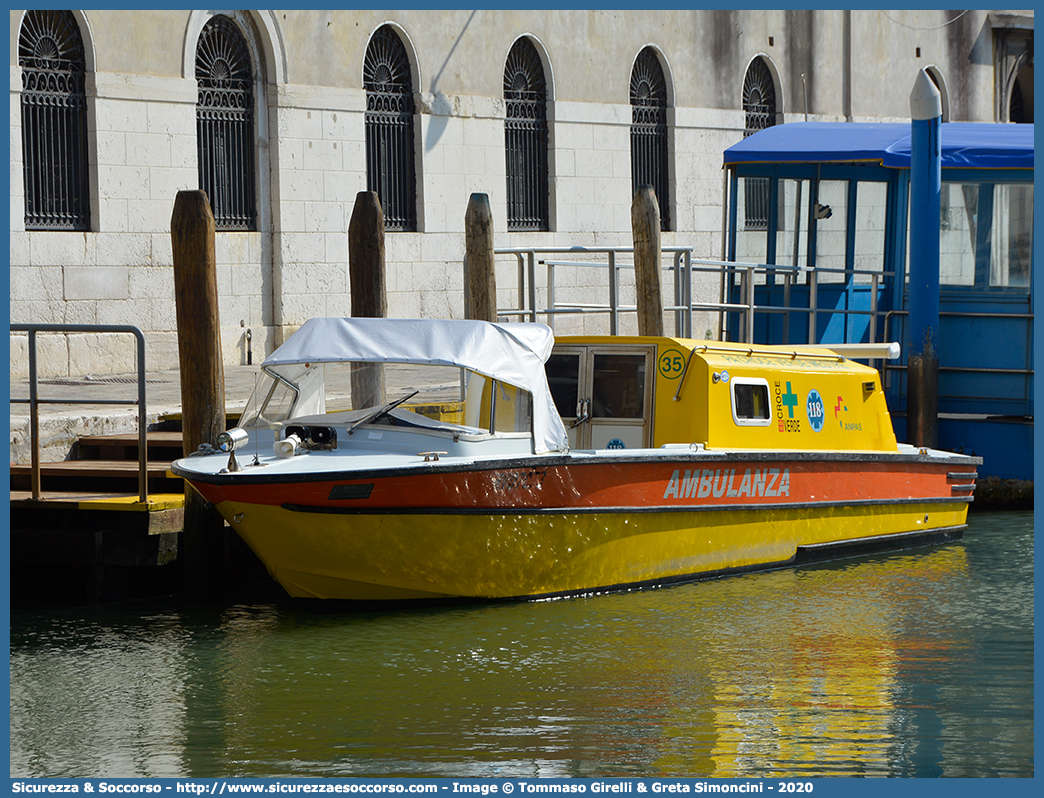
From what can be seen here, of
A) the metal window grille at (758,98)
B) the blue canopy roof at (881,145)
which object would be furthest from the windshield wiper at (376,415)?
the metal window grille at (758,98)

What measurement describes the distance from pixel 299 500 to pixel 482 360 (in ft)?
4.65

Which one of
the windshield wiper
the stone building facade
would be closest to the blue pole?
the windshield wiper

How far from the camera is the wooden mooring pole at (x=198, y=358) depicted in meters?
9.28

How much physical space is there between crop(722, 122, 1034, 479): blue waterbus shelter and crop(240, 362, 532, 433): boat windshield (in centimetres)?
434

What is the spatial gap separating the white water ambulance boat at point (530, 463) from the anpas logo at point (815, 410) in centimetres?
1

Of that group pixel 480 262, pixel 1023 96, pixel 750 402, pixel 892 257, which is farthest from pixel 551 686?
pixel 1023 96

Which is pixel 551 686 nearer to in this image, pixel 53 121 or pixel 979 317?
pixel 979 317

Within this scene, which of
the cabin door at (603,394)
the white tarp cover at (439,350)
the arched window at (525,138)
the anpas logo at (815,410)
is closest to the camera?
the white tarp cover at (439,350)

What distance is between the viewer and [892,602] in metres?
9.36

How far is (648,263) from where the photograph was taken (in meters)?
11.5

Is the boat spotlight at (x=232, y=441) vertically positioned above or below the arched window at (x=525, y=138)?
below

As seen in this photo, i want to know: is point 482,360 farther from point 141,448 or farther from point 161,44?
point 161,44

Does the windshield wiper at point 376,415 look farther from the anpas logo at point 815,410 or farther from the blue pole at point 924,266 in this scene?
the blue pole at point 924,266

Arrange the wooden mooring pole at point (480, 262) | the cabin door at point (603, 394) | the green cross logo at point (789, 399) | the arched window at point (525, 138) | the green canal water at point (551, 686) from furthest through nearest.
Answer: the arched window at point (525, 138) < the wooden mooring pole at point (480, 262) < the green cross logo at point (789, 399) < the cabin door at point (603, 394) < the green canal water at point (551, 686)
